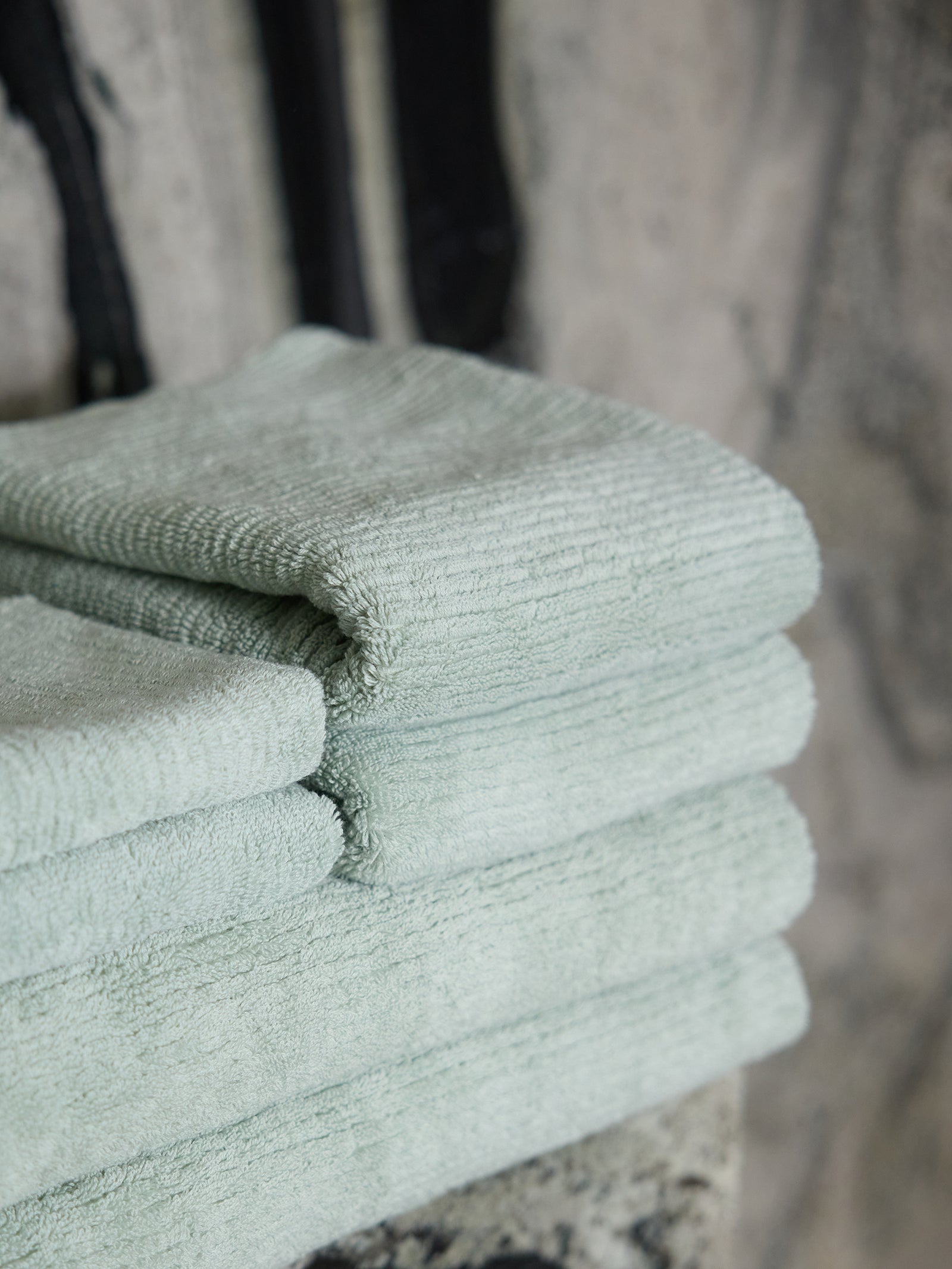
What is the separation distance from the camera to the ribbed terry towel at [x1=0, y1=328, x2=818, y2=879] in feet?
1.46

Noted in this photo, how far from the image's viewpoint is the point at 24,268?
0.72m

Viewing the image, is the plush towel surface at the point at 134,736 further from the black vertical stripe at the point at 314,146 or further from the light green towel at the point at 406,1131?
the black vertical stripe at the point at 314,146

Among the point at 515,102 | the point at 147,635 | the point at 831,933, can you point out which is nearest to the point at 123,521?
the point at 147,635

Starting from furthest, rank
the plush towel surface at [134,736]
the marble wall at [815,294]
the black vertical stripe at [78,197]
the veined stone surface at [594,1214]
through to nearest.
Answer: the marble wall at [815,294]
the black vertical stripe at [78,197]
the veined stone surface at [594,1214]
the plush towel surface at [134,736]

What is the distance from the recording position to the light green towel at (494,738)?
0.45m

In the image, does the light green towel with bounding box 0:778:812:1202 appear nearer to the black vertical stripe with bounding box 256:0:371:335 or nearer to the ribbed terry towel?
the ribbed terry towel

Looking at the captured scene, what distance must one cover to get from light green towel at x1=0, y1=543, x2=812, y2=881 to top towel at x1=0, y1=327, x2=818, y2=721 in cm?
1

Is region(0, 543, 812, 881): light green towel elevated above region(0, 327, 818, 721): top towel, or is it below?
below

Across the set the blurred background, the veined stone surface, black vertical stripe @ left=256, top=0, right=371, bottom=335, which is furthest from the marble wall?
the veined stone surface

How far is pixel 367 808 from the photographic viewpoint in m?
0.45

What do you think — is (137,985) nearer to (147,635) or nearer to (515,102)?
(147,635)

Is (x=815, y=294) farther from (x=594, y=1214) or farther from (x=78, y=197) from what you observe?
(x=594, y=1214)

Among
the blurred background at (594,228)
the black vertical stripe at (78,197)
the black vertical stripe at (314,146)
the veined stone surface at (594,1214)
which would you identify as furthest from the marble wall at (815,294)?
the veined stone surface at (594,1214)

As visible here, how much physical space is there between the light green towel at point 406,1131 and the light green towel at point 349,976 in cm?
2
